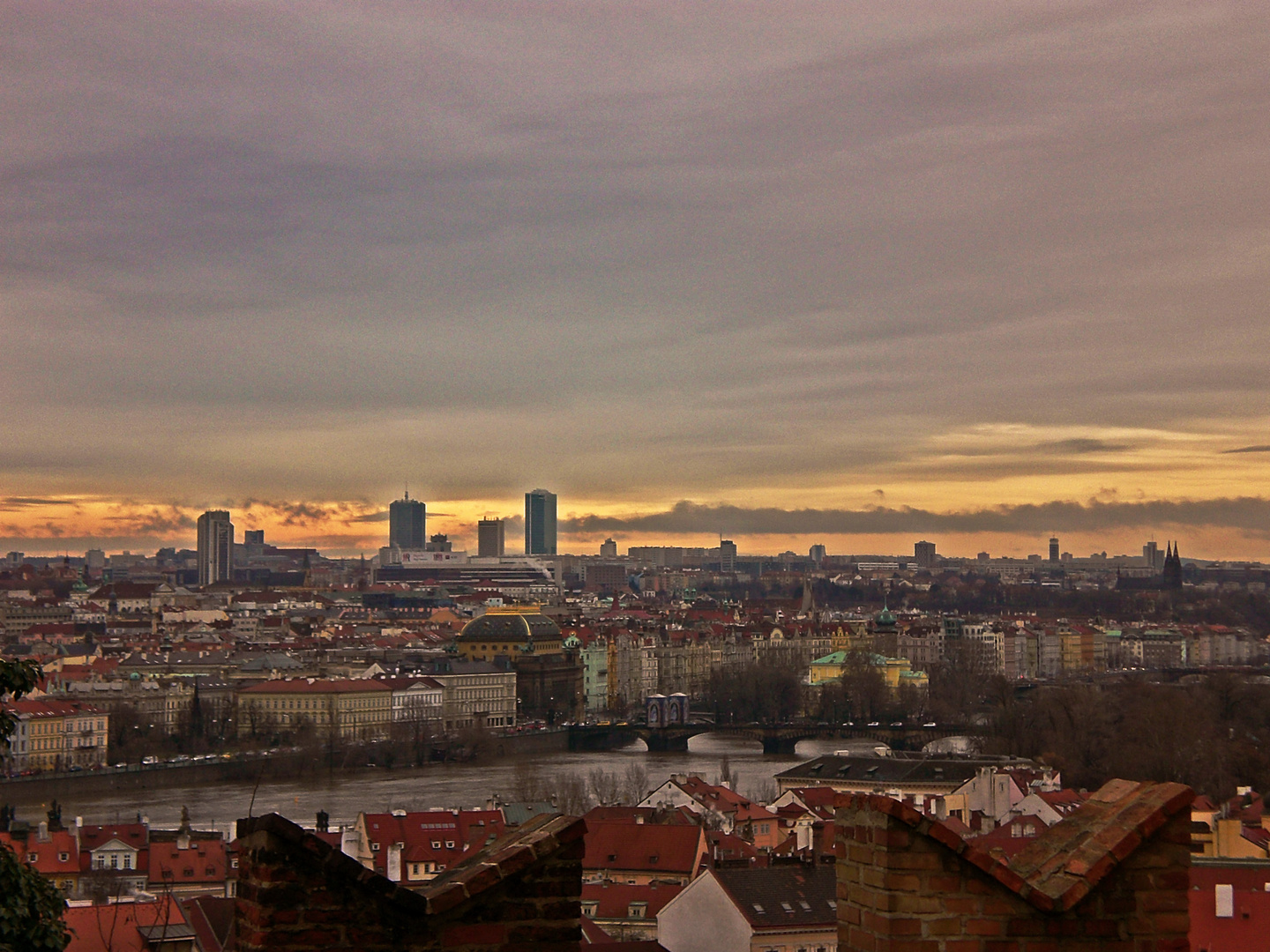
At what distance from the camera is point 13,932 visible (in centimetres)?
574

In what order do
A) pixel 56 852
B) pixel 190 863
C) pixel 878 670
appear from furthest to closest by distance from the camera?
pixel 878 670, pixel 56 852, pixel 190 863

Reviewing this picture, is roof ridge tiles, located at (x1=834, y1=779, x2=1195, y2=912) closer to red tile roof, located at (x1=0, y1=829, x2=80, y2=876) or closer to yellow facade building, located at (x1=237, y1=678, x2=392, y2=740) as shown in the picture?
red tile roof, located at (x1=0, y1=829, x2=80, y2=876)

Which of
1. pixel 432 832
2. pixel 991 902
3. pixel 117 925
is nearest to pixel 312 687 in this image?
pixel 432 832

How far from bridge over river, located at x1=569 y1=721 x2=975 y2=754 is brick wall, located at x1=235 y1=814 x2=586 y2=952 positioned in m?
67.0

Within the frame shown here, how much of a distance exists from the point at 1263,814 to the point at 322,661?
61826mm

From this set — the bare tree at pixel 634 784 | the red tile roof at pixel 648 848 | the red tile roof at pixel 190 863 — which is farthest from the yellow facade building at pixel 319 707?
the red tile roof at pixel 648 848

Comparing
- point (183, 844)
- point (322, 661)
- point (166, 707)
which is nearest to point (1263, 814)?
point (183, 844)

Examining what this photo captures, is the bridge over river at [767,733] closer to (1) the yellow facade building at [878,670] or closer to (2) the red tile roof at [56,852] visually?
(1) the yellow facade building at [878,670]

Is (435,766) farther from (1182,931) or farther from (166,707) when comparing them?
(1182,931)

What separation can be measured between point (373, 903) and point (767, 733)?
70006 mm

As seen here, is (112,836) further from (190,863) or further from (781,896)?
(781,896)

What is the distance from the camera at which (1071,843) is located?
396 centimetres

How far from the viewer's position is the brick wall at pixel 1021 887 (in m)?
3.77

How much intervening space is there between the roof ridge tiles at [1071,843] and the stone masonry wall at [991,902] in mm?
10
